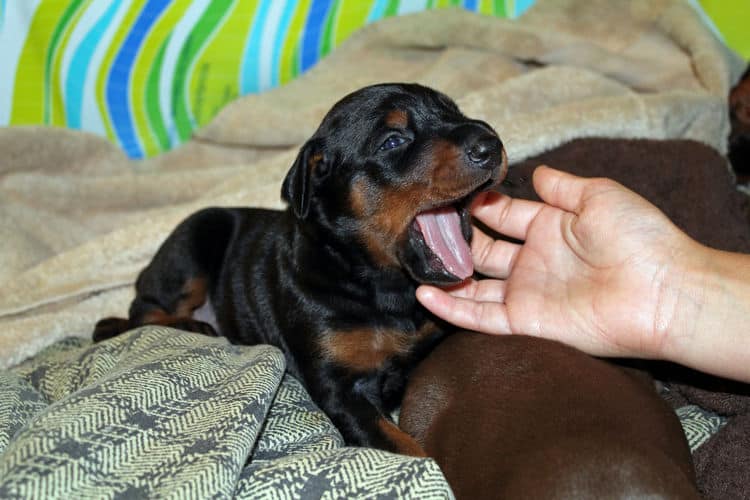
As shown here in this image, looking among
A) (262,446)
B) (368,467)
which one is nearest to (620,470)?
(368,467)

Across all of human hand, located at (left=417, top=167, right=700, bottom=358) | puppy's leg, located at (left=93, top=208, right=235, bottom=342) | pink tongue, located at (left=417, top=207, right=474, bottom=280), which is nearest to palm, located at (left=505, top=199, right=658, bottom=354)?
human hand, located at (left=417, top=167, right=700, bottom=358)

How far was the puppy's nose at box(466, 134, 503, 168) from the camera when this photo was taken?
290 cm

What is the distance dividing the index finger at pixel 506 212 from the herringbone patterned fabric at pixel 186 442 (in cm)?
A: 115

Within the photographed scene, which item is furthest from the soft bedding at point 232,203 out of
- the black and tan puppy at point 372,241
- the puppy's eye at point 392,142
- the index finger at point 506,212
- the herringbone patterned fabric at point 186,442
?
the puppy's eye at point 392,142

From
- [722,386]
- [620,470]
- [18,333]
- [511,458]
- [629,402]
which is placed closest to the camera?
[620,470]

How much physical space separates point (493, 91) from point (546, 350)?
223 centimetres

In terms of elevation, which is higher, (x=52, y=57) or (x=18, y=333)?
(x=52, y=57)

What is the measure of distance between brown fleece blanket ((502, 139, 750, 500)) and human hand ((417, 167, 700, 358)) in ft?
1.29

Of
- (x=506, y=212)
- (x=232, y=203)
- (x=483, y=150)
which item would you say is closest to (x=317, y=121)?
(x=232, y=203)

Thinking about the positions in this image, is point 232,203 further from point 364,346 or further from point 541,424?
point 541,424

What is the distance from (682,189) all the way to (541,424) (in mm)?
2047

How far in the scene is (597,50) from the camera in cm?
523

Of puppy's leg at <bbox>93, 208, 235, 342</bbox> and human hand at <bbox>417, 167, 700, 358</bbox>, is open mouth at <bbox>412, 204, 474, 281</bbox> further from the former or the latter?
puppy's leg at <bbox>93, 208, 235, 342</bbox>

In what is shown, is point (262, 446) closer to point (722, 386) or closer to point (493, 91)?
point (722, 386)
